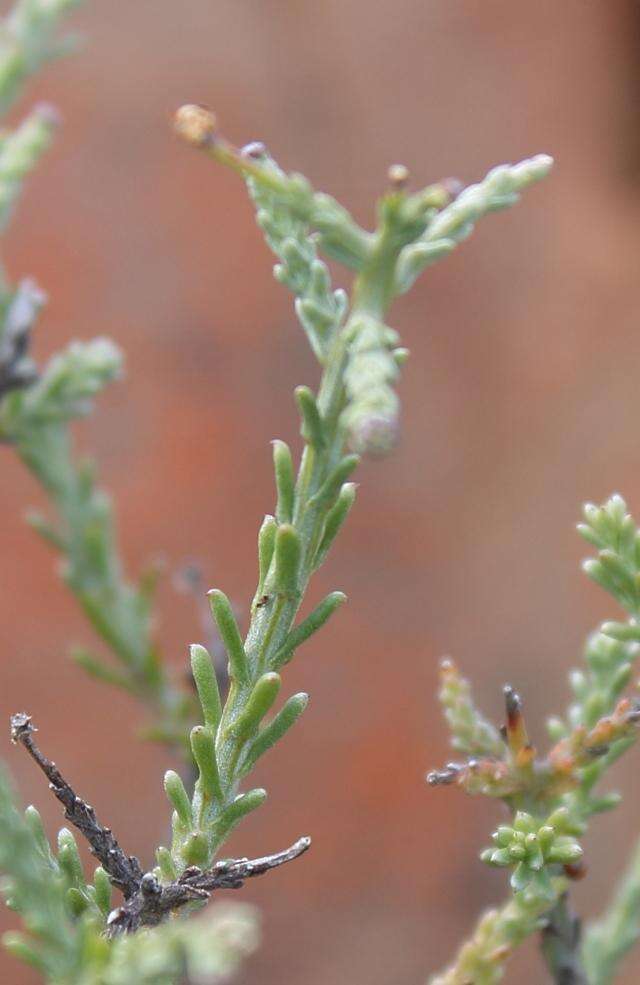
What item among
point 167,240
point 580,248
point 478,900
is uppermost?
point 167,240

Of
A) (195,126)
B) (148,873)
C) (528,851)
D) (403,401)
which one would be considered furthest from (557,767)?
(403,401)

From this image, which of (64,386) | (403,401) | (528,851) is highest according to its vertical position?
(403,401)

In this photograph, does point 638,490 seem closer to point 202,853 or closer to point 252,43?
point 252,43

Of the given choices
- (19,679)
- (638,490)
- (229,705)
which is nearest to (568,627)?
(638,490)

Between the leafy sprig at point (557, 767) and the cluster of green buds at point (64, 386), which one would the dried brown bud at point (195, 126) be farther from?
the cluster of green buds at point (64, 386)

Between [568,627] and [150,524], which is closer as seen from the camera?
[150,524]

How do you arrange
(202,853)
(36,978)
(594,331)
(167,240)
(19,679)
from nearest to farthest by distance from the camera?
(202,853), (36,978), (19,679), (167,240), (594,331)

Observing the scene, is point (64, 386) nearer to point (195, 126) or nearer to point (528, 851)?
point (195, 126)
